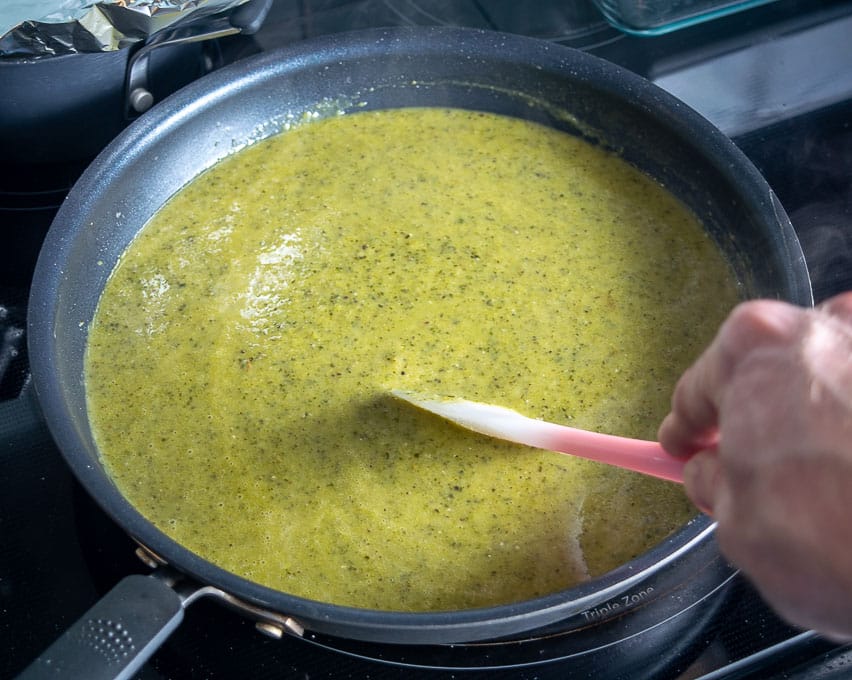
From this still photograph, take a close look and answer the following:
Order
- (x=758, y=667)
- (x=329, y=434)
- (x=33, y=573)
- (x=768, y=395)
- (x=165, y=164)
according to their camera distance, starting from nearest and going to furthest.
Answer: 1. (x=768, y=395)
2. (x=758, y=667)
3. (x=33, y=573)
4. (x=329, y=434)
5. (x=165, y=164)

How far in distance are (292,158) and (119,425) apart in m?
0.61

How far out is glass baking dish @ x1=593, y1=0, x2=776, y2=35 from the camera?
1.84m

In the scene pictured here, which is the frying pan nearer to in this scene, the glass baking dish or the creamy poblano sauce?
the creamy poblano sauce

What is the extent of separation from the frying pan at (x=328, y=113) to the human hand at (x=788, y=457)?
439 millimetres

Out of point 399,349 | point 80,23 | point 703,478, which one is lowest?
point 399,349

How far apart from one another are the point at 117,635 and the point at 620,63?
1454mm

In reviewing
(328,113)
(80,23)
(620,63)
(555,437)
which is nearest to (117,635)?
(555,437)

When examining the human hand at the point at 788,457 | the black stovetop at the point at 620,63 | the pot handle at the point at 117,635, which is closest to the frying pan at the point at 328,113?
the pot handle at the point at 117,635

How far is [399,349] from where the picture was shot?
1438 millimetres

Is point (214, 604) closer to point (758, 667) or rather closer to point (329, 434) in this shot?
point (329, 434)

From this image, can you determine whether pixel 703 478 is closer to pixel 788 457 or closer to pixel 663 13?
pixel 788 457

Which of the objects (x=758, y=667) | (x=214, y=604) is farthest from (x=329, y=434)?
(x=758, y=667)

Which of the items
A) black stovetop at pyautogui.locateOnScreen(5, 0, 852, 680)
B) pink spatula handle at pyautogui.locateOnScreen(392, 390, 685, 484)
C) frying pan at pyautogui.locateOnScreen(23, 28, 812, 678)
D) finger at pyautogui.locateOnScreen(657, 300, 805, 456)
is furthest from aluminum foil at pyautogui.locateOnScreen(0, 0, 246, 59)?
finger at pyautogui.locateOnScreen(657, 300, 805, 456)

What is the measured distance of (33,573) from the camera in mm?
1239
